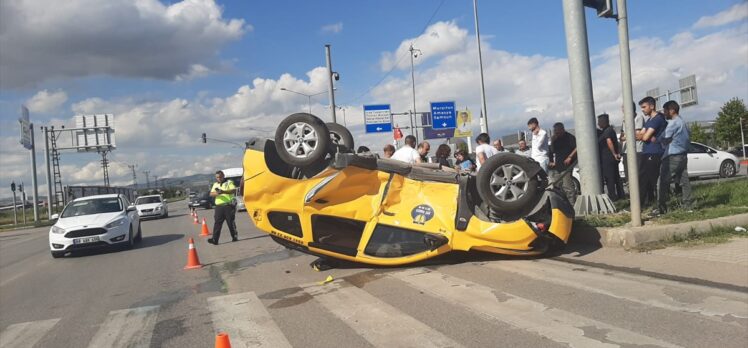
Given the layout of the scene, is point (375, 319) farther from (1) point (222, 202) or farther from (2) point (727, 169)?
(2) point (727, 169)

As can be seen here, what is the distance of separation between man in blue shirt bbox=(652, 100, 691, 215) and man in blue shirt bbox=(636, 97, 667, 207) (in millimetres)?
146

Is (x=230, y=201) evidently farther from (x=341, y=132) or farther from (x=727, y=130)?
(x=727, y=130)

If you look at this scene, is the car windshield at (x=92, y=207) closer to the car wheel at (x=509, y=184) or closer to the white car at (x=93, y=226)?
the white car at (x=93, y=226)

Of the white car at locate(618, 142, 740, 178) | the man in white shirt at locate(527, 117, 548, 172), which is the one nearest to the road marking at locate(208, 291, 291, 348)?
the man in white shirt at locate(527, 117, 548, 172)

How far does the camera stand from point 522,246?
657 centimetres

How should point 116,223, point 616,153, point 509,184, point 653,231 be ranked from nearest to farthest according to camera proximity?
1. point 509,184
2. point 653,231
3. point 616,153
4. point 116,223

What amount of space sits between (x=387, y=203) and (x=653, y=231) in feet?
11.2

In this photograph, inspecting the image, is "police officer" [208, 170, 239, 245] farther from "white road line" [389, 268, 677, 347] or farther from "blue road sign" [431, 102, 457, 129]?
"blue road sign" [431, 102, 457, 129]

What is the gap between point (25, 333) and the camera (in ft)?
18.0

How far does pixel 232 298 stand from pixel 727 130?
63.3 meters

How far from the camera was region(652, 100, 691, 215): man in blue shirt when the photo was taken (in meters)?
7.80

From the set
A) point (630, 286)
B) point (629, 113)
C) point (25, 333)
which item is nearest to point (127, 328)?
point (25, 333)

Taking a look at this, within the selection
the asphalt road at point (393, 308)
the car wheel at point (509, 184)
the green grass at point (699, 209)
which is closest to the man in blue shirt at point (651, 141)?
the green grass at point (699, 209)

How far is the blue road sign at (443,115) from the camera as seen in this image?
34062 mm
